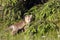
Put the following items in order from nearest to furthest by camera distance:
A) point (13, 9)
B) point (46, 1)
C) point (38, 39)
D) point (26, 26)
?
1. point (38, 39)
2. point (26, 26)
3. point (13, 9)
4. point (46, 1)

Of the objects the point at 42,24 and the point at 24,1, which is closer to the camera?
the point at 42,24

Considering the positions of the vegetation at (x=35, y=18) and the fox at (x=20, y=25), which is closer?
the vegetation at (x=35, y=18)

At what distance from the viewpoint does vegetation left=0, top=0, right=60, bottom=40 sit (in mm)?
8977

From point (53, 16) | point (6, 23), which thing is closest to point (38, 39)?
point (53, 16)

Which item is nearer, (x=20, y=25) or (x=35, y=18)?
(x=20, y=25)

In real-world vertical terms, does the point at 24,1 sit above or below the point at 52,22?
above

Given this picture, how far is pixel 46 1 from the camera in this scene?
35.1 feet

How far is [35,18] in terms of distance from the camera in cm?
973

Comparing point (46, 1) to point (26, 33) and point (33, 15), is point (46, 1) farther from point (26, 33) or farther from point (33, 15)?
point (26, 33)

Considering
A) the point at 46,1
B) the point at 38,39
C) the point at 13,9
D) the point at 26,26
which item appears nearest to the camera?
the point at 38,39

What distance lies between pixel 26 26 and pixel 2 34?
3.01 ft

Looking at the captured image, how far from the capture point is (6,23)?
1000 cm

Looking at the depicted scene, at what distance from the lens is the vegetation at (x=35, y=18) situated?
29.5 feet

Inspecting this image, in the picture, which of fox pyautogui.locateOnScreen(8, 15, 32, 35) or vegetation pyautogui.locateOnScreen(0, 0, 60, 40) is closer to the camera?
vegetation pyautogui.locateOnScreen(0, 0, 60, 40)
